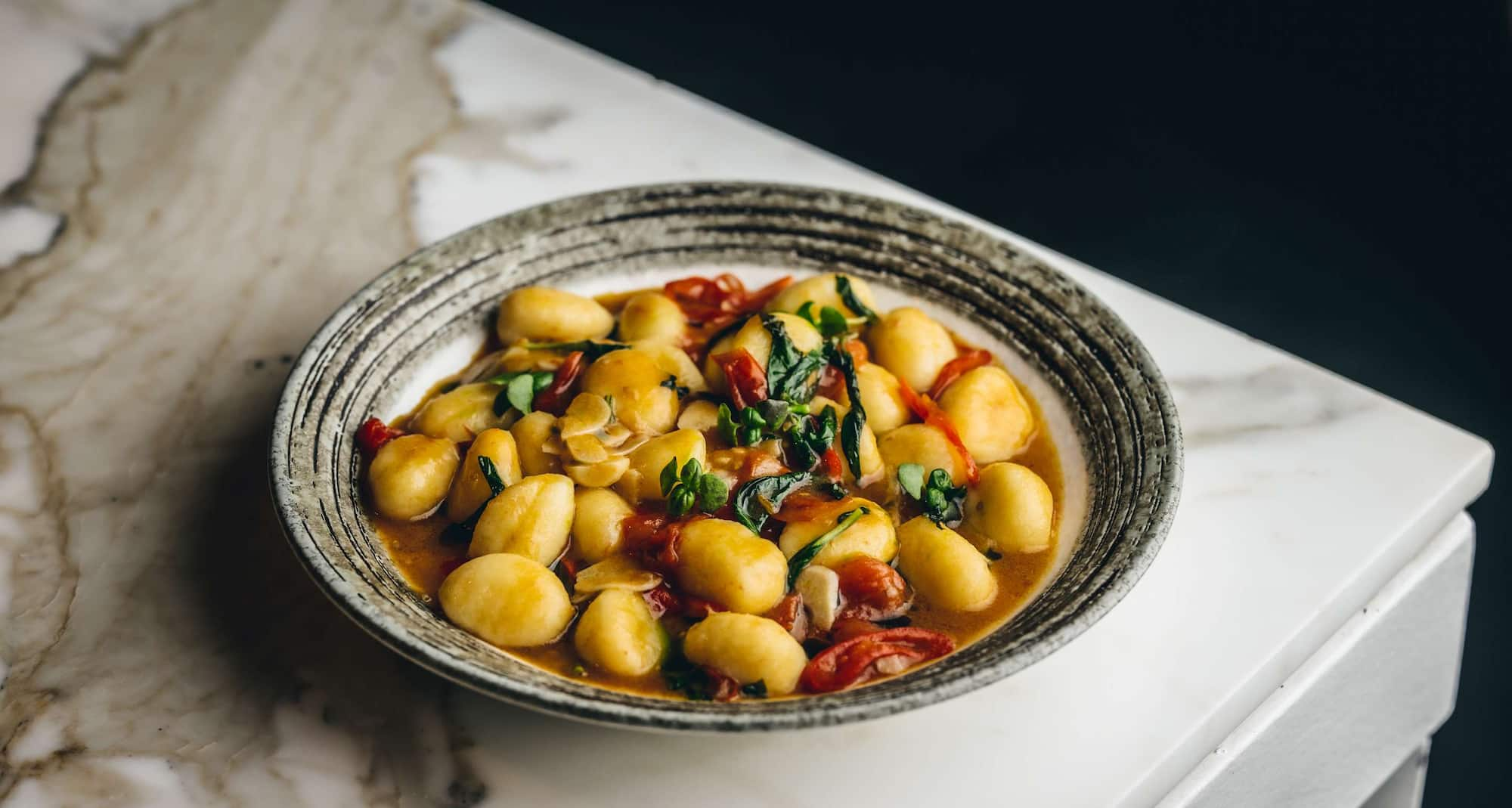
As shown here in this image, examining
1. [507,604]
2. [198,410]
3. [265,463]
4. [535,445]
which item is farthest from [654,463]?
[198,410]

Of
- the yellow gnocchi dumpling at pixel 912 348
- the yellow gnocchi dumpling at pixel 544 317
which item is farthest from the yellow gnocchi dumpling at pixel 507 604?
the yellow gnocchi dumpling at pixel 912 348

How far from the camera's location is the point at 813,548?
4.57 ft

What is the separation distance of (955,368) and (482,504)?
0.58 m

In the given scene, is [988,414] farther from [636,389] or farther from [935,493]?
[636,389]

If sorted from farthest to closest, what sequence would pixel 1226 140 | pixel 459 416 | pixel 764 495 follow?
pixel 1226 140
pixel 459 416
pixel 764 495

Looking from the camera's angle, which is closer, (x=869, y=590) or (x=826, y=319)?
(x=869, y=590)

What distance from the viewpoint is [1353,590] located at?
5.06ft

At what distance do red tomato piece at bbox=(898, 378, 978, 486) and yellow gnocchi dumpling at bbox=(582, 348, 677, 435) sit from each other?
0.28 meters

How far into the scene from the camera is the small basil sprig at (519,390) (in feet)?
5.20

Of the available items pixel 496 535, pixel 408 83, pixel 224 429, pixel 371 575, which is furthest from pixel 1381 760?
pixel 408 83

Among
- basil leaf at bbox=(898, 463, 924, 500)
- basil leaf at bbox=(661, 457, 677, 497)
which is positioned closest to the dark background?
basil leaf at bbox=(898, 463, 924, 500)

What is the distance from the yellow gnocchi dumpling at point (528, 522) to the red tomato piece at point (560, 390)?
0.17 metres

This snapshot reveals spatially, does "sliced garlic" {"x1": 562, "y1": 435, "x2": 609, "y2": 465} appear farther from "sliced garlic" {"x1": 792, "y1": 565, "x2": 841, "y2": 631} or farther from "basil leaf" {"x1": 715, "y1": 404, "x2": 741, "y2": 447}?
"sliced garlic" {"x1": 792, "y1": 565, "x2": 841, "y2": 631}

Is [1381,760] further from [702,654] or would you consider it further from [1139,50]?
[1139,50]
